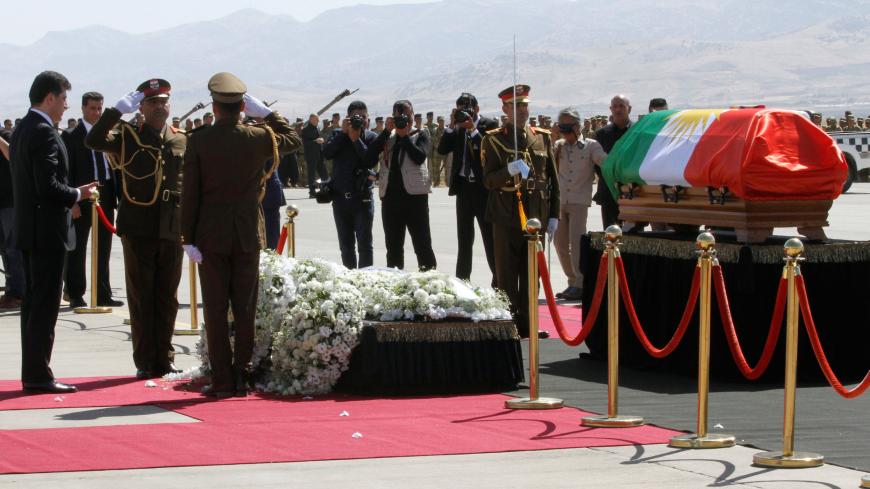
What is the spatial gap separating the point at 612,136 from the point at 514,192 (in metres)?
3.45

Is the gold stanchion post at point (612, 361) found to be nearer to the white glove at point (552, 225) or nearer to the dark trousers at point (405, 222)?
the white glove at point (552, 225)

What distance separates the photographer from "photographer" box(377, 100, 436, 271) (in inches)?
547

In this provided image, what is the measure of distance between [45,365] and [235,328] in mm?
1175

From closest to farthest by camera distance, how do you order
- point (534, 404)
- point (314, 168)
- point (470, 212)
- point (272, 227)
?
point (534, 404) < point (470, 212) < point (272, 227) < point (314, 168)

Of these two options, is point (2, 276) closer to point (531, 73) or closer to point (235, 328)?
point (235, 328)

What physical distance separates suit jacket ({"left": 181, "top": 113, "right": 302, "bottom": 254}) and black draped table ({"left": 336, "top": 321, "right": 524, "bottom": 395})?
3.15ft

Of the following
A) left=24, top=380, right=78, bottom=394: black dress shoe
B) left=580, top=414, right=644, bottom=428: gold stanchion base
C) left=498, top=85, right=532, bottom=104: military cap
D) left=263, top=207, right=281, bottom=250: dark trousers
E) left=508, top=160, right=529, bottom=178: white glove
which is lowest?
left=580, top=414, right=644, bottom=428: gold stanchion base

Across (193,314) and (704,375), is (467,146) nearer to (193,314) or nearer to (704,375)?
(193,314)

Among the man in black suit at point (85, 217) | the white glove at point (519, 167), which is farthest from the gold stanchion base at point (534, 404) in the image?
the man in black suit at point (85, 217)

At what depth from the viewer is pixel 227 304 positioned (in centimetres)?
948

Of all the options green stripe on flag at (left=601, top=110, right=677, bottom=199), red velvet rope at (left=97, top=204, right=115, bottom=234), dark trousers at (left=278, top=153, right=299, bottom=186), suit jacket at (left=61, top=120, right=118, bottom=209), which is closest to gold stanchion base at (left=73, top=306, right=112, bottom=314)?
red velvet rope at (left=97, top=204, right=115, bottom=234)

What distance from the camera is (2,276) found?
18.3 metres

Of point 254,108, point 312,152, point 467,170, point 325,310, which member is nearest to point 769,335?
point 325,310

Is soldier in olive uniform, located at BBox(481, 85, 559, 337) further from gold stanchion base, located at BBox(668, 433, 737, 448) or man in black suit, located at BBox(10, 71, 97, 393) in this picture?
gold stanchion base, located at BBox(668, 433, 737, 448)
